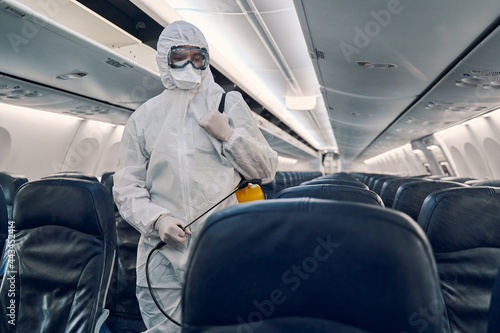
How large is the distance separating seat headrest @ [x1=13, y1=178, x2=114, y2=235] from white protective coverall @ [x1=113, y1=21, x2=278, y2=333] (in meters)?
0.26

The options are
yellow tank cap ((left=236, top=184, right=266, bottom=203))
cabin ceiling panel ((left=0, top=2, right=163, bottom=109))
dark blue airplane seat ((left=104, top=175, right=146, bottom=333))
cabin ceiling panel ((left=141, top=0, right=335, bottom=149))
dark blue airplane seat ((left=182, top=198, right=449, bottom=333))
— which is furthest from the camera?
cabin ceiling panel ((left=141, top=0, right=335, bottom=149))

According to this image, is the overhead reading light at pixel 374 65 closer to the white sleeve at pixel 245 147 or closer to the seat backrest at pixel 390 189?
the seat backrest at pixel 390 189

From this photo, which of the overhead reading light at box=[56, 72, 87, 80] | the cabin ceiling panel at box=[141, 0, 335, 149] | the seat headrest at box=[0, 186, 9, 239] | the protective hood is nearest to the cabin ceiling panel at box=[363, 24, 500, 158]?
the cabin ceiling panel at box=[141, 0, 335, 149]

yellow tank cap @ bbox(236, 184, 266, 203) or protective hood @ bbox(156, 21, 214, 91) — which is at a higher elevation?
protective hood @ bbox(156, 21, 214, 91)

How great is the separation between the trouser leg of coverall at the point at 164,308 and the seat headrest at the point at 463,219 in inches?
49.6

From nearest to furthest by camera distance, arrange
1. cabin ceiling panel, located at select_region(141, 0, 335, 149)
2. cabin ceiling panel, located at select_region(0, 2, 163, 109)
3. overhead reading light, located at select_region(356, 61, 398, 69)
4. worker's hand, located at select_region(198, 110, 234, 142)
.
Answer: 1. worker's hand, located at select_region(198, 110, 234, 142)
2. cabin ceiling panel, located at select_region(0, 2, 163, 109)
3. cabin ceiling panel, located at select_region(141, 0, 335, 149)
4. overhead reading light, located at select_region(356, 61, 398, 69)

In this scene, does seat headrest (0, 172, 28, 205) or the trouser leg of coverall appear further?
seat headrest (0, 172, 28, 205)

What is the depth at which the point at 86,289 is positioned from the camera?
2148mm

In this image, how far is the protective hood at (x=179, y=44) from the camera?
6.53ft

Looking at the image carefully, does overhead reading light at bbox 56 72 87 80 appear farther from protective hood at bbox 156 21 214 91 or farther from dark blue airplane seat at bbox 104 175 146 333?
protective hood at bbox 156 21 214 91

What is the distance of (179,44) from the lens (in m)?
2.05

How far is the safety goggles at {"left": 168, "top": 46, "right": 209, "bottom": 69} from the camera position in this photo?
2045mm

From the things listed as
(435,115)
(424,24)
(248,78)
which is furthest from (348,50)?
(435,115)

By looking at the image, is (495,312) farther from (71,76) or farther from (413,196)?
(71,76)
